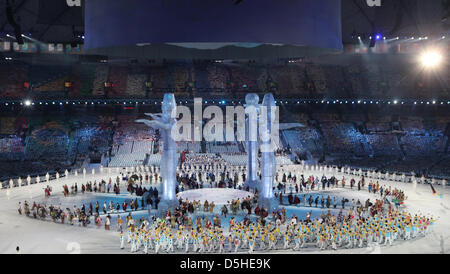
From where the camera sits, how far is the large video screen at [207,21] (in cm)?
1588

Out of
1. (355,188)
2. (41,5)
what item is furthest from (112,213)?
(355,188)

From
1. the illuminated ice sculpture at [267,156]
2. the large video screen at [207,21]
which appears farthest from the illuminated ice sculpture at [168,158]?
the large video screen at [207,21]

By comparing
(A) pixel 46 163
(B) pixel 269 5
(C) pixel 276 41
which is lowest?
(A) pixel 46 163

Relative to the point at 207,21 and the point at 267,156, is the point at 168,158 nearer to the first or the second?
the point at 267,156

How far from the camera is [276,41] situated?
1631cm

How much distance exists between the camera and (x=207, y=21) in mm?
15938

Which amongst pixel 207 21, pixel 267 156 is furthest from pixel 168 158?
pixel 207 21

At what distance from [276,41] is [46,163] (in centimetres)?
3939

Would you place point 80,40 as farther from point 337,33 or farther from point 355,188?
point 355,188

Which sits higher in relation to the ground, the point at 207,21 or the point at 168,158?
the point at 207,21

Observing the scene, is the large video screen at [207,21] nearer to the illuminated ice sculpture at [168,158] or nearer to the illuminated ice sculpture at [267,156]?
the illuminated ice sculpture at [168,158]

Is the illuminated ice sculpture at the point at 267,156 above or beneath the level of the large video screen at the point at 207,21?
beneath
